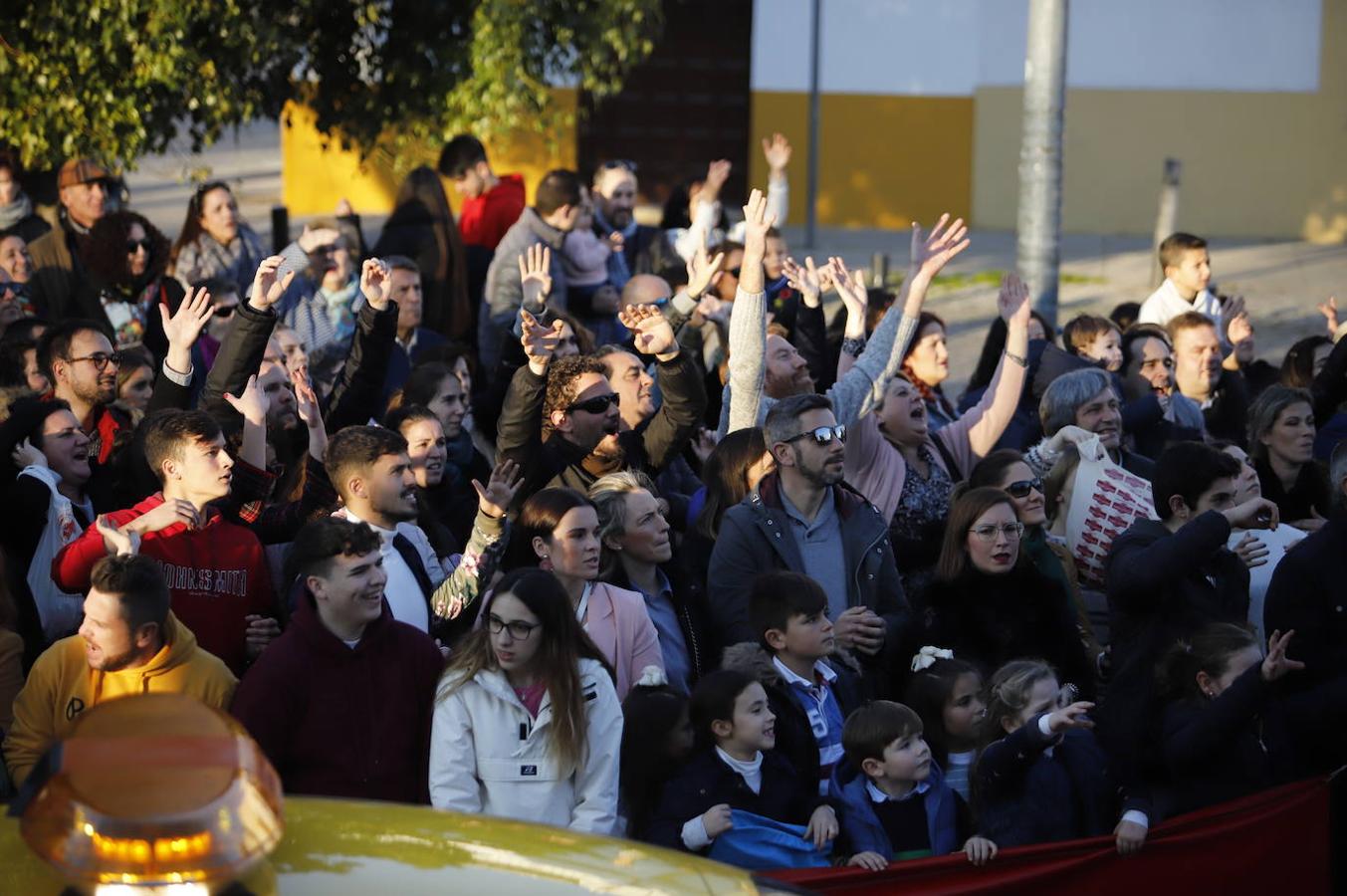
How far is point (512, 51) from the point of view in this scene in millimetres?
12977

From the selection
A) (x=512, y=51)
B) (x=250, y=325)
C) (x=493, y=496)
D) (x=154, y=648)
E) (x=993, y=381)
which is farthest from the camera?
(x=512, y=51)

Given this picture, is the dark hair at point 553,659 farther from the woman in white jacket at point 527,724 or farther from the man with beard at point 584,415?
the man with beard at point 584,415

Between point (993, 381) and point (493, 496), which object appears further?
point (993, 381)

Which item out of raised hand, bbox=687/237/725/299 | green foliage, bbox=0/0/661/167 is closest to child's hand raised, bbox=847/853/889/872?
raised hand, bbox=687/237/725/299

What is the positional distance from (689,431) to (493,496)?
1.77m

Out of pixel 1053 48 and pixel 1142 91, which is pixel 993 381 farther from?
pixel 1142 91

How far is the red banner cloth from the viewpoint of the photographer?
564cm

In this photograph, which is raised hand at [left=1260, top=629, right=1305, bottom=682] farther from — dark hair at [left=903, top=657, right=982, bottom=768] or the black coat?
the black coat

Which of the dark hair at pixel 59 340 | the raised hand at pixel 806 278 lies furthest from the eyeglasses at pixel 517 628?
the raised hand at pixel 806 278

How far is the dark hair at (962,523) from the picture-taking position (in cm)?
700

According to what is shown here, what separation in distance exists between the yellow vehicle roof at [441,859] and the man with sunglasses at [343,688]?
172 centimetres

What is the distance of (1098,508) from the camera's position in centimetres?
785

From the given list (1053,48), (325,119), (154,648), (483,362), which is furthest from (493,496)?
(325,119)

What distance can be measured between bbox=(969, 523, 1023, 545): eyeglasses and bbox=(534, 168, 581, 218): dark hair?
4.42m
